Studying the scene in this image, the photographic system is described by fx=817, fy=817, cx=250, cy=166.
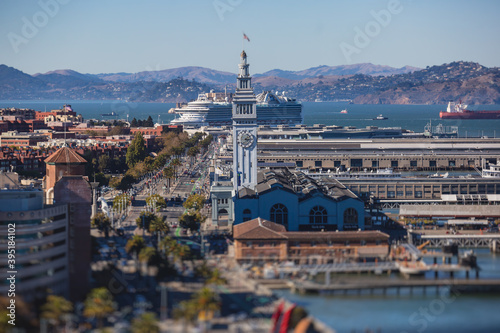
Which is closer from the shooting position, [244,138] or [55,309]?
[55,309]

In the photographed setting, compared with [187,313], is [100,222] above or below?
above

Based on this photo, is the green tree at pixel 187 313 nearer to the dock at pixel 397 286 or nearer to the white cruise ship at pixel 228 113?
the dock at pixel 397 286

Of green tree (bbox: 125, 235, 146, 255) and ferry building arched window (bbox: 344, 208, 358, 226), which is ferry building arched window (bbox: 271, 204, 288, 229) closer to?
ferry building arched window (bbox: 344, 208, 358, 226)

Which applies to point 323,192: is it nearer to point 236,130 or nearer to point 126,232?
point 236,130

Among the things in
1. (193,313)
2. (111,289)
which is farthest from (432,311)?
(111,289)

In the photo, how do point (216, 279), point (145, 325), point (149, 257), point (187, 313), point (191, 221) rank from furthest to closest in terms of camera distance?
1. point (191, 221)
2. point (149, 257)
3. point (216, 279)
4. point (187, 313)
5. point (145, 325)

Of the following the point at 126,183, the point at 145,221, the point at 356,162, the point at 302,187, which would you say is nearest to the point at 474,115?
the point at 356,162

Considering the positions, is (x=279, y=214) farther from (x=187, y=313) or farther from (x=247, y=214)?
(x=187, y=313)
